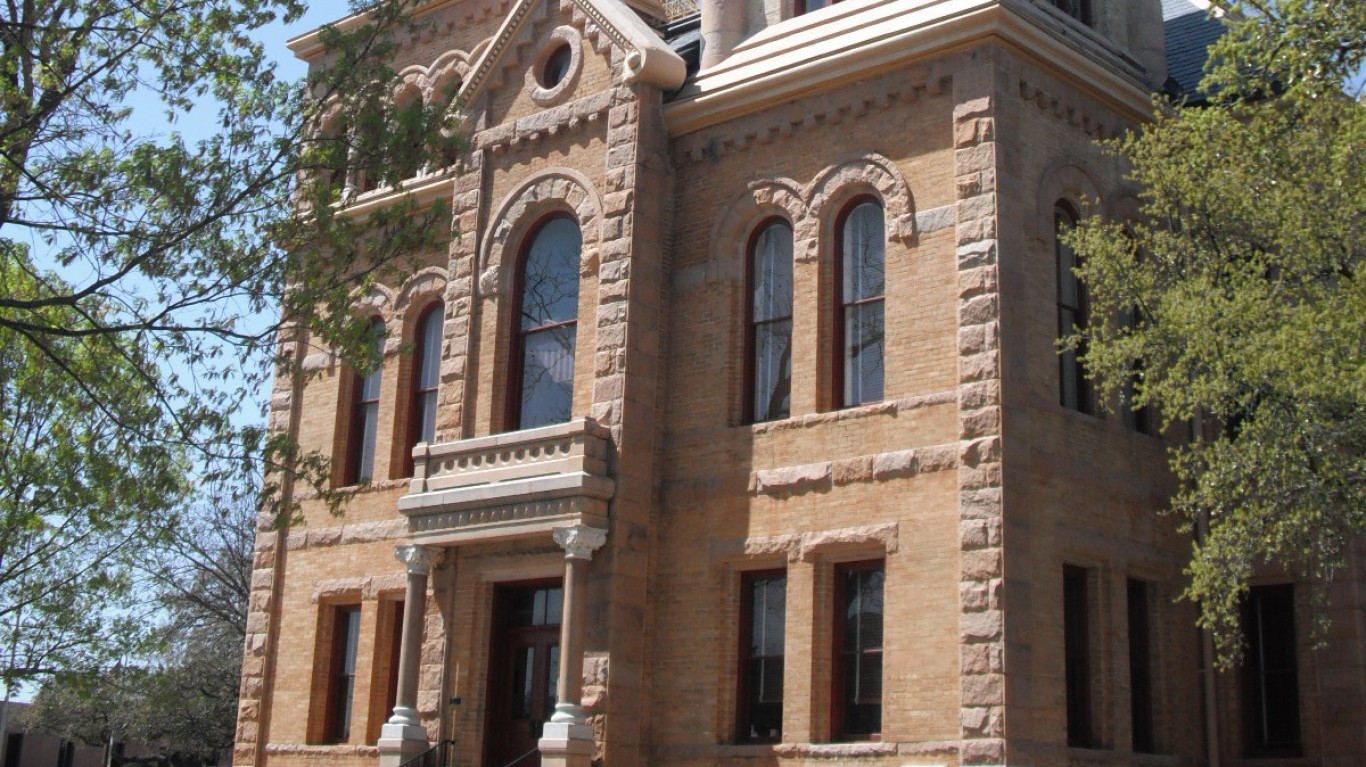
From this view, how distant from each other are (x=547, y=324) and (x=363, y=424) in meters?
4.63

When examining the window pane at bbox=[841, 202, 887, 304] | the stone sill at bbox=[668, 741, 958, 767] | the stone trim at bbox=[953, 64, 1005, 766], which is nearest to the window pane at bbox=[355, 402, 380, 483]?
the stone sill at bbox=[668, 741, 958, 767]

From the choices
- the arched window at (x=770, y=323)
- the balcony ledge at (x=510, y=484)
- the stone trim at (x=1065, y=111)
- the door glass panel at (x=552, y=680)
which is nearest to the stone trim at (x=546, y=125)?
the arched window at (x=770, y=323)

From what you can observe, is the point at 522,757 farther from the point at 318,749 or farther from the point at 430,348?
the point at 430,348

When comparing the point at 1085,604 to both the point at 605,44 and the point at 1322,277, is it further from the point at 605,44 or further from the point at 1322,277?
the point at 605,44

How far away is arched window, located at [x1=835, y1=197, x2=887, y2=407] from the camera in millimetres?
19219

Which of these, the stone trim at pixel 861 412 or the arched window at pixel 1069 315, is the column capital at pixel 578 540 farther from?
the arched window at pixel 1069 315

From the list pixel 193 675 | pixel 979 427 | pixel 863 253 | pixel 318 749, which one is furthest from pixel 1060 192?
pixel 193 675

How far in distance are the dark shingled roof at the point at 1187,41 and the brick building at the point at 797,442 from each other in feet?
0.44

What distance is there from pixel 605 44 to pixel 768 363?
507 centimetres

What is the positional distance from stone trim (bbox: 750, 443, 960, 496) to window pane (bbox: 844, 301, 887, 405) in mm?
941

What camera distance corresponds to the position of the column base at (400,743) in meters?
20.3

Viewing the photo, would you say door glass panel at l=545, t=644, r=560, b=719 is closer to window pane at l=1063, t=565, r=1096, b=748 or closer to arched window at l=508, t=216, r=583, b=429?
arched window at l=508, t=216, r=583, b=429

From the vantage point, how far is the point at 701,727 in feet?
62.8

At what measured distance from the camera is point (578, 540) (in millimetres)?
19391
